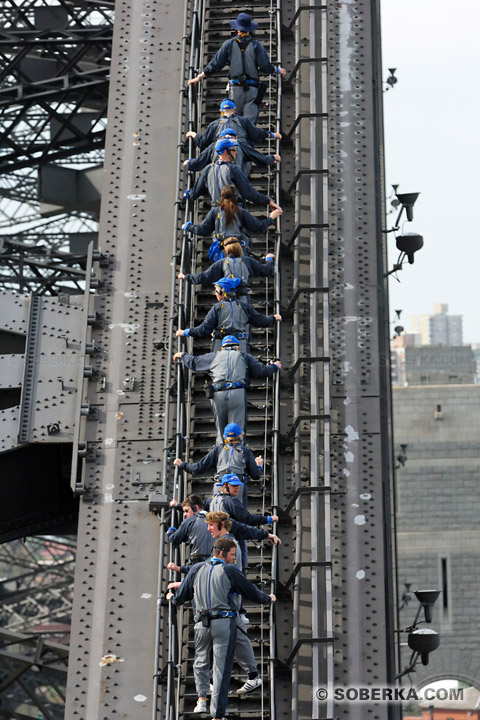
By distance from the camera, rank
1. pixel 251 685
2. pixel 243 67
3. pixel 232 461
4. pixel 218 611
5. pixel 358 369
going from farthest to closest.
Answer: pixel 243 67 < pixel 358 369 < pixel 232 461 < pixel 251 685 < pixel 218 611

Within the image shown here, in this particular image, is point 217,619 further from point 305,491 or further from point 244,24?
point 244,24

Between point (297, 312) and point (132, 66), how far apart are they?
529 cm

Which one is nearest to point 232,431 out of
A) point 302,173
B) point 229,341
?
point 229,341

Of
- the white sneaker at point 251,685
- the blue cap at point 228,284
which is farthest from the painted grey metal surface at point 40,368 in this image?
the white sneaker at point 251,685

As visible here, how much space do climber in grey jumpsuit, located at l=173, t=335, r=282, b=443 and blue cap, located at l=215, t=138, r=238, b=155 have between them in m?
2.88

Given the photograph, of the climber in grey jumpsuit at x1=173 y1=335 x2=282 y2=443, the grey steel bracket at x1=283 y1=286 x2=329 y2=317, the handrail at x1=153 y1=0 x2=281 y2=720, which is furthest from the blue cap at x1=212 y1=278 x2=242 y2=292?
the grey steel bracket at x1=283 y1=286 x2=329 y2=317

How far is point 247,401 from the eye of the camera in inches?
655

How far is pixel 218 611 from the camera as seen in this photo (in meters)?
12.7

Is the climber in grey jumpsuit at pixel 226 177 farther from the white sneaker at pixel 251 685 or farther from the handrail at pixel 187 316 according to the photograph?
the white sneaker at pixel 251 685

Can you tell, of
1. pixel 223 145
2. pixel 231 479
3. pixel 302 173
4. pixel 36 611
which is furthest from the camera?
pixel 36 611

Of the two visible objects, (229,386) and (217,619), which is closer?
(217,619)

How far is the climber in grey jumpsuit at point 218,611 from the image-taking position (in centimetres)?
1268

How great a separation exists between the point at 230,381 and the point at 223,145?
3.47 m

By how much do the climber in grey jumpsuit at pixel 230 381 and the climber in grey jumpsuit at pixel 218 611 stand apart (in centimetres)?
266
